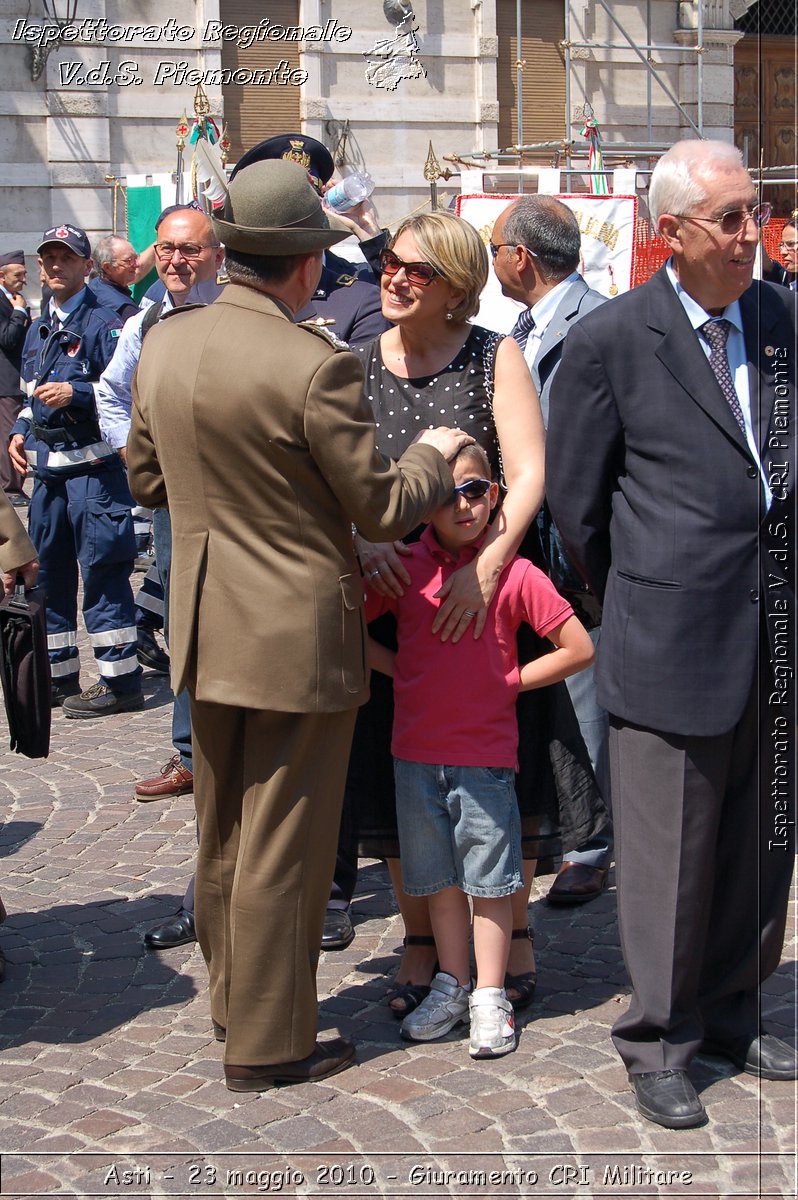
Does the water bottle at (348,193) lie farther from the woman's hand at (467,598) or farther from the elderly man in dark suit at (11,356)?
the woman's hand at (467,598)

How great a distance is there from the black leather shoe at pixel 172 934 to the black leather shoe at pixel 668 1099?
5.34 ft

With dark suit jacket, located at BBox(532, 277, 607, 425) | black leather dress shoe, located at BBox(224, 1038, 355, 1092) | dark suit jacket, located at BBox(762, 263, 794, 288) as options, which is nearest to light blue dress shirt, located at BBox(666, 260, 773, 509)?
dark suit jacket, located at BBox(532, 277, 607, 425)

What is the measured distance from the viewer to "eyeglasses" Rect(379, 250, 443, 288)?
12.5ft

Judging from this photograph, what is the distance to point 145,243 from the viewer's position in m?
13.9

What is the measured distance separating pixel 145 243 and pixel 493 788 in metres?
11.0

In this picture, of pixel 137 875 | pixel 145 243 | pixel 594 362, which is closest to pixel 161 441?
pixel 594 362

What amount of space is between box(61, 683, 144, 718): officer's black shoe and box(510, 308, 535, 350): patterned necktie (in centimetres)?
359

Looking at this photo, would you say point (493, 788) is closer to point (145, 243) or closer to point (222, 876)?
point (222, 876)

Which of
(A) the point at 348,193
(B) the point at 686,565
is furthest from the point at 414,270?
(A) the point at 348,193

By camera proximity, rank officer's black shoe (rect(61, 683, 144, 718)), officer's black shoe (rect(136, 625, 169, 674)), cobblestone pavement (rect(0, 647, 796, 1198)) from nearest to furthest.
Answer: cobblestone pavement (rect(0, 647, 796, 1198))
officer's black shoe (rect(61, 683, 144, 718))
officer's black shoe (rect(136, 625, 169, 674))

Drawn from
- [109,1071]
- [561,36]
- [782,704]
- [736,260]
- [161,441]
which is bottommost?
[109,1071]

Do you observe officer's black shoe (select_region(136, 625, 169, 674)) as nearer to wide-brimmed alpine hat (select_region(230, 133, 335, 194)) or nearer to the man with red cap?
the man with red cap

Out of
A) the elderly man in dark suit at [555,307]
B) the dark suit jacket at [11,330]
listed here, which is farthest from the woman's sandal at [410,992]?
the dark suit jacket at [11,330]

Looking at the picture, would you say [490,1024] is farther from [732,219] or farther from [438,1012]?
[732,219]
